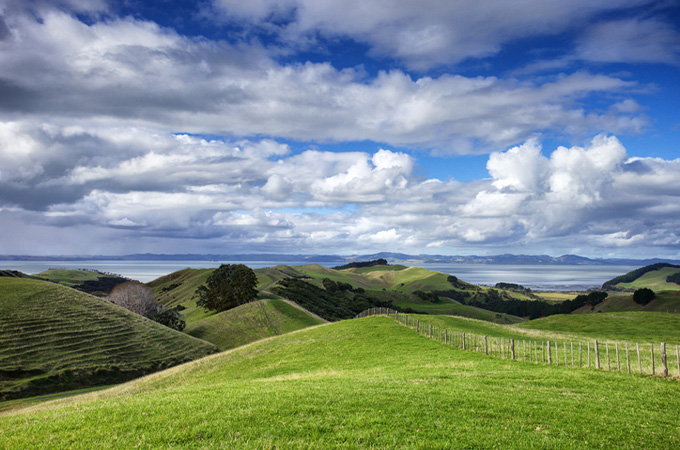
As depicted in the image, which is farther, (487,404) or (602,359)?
(602,359)

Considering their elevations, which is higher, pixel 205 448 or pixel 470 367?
pixel 205 448

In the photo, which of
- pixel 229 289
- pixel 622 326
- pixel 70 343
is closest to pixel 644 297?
pixel 622 326

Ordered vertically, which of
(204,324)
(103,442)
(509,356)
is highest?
(103,442)

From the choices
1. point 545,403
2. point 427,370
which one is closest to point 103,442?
point 545,403

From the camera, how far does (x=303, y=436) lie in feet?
32.6

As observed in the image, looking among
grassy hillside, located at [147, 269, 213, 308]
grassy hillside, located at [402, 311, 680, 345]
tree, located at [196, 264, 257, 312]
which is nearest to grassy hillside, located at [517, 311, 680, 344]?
grassy hillside, located at [402, 311, 680, 345]

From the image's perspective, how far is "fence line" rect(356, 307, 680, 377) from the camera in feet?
65.1

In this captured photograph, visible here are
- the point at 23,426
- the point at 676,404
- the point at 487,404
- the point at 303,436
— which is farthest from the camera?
the point at 676,404

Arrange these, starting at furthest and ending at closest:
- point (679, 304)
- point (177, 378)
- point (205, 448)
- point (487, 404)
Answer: point (679, 304)
point (177, 378)
point (487, 404)
point (205, 448)

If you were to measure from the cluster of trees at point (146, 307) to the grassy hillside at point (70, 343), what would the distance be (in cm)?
1542

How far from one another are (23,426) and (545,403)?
54.4 ft

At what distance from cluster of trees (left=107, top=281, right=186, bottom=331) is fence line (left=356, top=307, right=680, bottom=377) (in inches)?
2089

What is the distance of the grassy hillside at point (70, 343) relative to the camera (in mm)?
41312

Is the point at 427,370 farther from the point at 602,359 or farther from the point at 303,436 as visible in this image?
the point at 303,436
